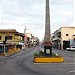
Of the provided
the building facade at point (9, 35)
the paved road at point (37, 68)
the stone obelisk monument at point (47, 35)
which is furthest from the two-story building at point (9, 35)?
the paved road at point (37, 68)

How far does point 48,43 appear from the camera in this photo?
34250 mm

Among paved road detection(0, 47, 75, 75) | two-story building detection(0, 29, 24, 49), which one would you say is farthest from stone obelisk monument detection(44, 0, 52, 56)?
two-story building detection(0, 29, 24, 49)

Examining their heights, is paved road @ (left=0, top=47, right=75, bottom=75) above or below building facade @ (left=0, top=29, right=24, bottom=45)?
below

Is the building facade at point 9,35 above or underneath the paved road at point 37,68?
above

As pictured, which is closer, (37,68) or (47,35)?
(37,68)

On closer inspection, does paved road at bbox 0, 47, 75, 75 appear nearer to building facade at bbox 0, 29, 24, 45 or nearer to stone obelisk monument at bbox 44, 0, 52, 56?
stone obelisk monument at bbox 44, 0, 52, 56

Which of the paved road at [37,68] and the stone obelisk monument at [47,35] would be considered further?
the stone obelisk monument at [47,35]

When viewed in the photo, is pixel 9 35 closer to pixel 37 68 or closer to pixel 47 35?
pixel 47 35

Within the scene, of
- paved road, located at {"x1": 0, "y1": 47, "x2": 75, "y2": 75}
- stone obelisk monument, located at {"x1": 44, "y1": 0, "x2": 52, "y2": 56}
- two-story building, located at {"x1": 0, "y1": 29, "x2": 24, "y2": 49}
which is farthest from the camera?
two-story building, located at {"x1": 0, "y1": 29, "x2": 24, "y2": 49}

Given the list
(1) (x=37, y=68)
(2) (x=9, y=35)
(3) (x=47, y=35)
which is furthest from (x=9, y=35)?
(1) (x=37, y=68)

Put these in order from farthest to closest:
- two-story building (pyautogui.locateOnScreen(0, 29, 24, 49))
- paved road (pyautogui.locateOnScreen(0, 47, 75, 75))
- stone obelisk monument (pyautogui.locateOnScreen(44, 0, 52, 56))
→ two-story building (pyautogui.locateOnScreen(0, 29, 24, 49)) < stone obelisk monument (pyautogui.locateOnScreen(44, 0, 52, 56)) < paved road (pyautogui.locateOnScreen(0, 47, 75, 75))

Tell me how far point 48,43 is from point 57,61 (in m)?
3.35

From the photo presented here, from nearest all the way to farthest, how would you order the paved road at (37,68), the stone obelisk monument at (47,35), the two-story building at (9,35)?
1. the paved road at (37,68)
2. the stone obelisk monument at (47,35)
3. the two-story building at (9,35)

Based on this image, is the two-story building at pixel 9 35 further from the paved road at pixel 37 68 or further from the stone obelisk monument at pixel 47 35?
the paved road at pixel 37 68
